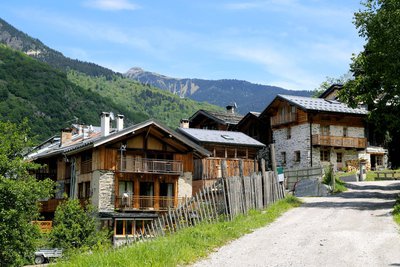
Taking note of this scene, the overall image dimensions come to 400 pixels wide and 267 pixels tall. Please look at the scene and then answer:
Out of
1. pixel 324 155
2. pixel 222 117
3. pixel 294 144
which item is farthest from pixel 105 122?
pixel 324 155

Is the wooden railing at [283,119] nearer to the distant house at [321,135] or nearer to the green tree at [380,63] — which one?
the distant house at [321,135]

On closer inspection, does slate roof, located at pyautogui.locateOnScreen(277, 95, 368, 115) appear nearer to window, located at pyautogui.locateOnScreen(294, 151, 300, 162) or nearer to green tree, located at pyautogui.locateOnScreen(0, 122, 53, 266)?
window, located at pyautogui.locateOnScreen(294, 151, 300, 162)

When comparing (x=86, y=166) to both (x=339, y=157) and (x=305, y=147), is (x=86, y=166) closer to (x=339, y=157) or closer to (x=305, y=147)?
(x=305, y=147)

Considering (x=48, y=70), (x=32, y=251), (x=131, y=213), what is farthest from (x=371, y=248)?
(x=48, y=70)

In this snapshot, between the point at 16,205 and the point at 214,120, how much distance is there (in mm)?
32383

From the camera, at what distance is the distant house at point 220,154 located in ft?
153

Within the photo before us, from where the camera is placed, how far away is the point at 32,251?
3150cm

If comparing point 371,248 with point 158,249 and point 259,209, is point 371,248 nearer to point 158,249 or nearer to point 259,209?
point 158,249

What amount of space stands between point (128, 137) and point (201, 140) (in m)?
7.93

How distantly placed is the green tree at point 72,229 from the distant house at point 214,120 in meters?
28.3

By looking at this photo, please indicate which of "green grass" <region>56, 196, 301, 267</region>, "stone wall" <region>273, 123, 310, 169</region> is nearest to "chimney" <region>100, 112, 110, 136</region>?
"stone wall" <region>273, 123, 310, 169</region>

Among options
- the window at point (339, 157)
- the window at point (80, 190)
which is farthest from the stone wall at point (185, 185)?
the window at point (339, 157)

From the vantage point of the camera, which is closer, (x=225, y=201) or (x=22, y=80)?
(x=225, y=201)

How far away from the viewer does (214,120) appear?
2409 inches
